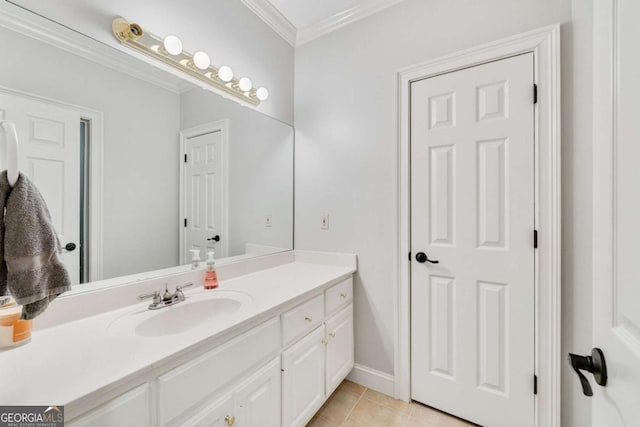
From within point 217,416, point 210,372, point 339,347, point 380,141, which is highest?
point 380,141

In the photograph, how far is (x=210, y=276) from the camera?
1.42 metres

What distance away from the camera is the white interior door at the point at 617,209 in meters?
0.42

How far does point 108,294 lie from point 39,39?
97 centimetres

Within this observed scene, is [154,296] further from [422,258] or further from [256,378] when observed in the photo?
[422,258]

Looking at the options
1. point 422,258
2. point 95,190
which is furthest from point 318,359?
point 95,190

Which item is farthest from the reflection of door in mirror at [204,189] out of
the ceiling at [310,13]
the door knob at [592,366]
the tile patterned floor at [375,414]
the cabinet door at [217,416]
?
the door knob at [592,366]

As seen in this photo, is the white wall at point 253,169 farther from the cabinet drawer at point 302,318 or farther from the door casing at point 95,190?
the cabinet drawer at point 302,318

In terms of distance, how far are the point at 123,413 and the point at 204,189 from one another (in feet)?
3.56

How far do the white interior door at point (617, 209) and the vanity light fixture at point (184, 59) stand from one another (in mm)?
1491

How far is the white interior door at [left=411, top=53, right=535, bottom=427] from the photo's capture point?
1.35 m

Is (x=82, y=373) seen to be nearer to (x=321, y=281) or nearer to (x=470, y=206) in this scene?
(x=321, y=281)

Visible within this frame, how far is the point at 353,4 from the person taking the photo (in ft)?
5.80

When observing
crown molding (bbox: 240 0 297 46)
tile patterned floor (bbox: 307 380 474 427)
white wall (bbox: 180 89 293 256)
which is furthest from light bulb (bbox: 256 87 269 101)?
tile patterned floor (bbox: 307 380 474 427)

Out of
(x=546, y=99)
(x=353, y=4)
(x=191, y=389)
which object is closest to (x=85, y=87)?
(x=191, y=389)
